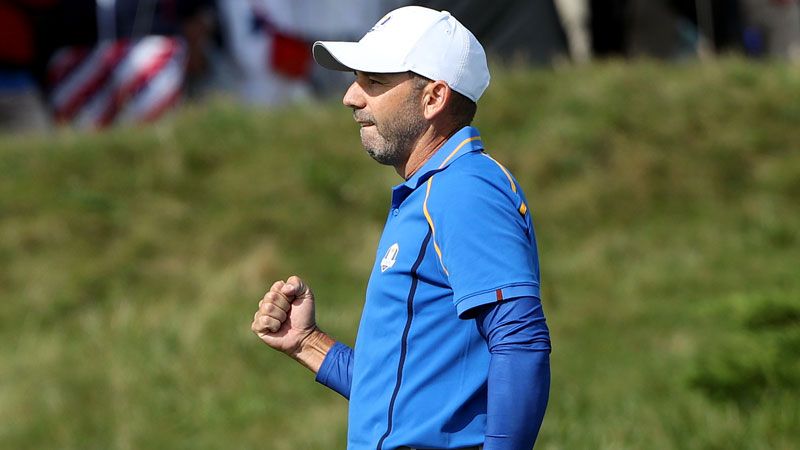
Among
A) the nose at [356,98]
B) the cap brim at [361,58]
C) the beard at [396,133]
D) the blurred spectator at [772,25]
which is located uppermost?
the cap brim at [361,58]

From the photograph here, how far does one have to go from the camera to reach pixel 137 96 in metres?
11.6

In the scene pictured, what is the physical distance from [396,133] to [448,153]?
5.2 inches

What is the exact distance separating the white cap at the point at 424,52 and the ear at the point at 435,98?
20 mm

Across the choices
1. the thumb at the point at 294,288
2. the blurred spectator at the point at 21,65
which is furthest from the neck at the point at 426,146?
the blurred spectator at the point at 21,65

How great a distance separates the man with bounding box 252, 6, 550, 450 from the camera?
2.63 m

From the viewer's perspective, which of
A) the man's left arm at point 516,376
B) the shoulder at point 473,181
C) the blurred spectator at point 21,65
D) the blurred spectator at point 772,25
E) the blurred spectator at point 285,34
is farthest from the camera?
the blurred spectator at point 772,25

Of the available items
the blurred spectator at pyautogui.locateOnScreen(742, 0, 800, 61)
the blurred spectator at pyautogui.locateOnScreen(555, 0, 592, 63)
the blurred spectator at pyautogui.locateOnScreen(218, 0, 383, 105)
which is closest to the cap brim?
the blurred spectator at pyautogui.locateOnScreen(218, 0, 383, 105)

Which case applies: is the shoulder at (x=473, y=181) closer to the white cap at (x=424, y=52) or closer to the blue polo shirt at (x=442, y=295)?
the blue polo shirt at (x=442, y=295)

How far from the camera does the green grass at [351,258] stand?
713 centimetres

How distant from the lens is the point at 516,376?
2613 mm

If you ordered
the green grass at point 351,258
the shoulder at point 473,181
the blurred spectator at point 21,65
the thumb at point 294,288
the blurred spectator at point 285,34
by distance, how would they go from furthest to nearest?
the blurred spectator at point 285,34
the blurred spectator at point 21,65
the green grass at point 351,258
the thumb at point 294,288
the shoulder at point 473,181

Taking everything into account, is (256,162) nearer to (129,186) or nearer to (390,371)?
(129,186)

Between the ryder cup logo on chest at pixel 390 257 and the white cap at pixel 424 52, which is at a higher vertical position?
the white cap at pixel 424 52

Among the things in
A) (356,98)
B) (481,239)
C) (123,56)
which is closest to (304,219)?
(123,56)
